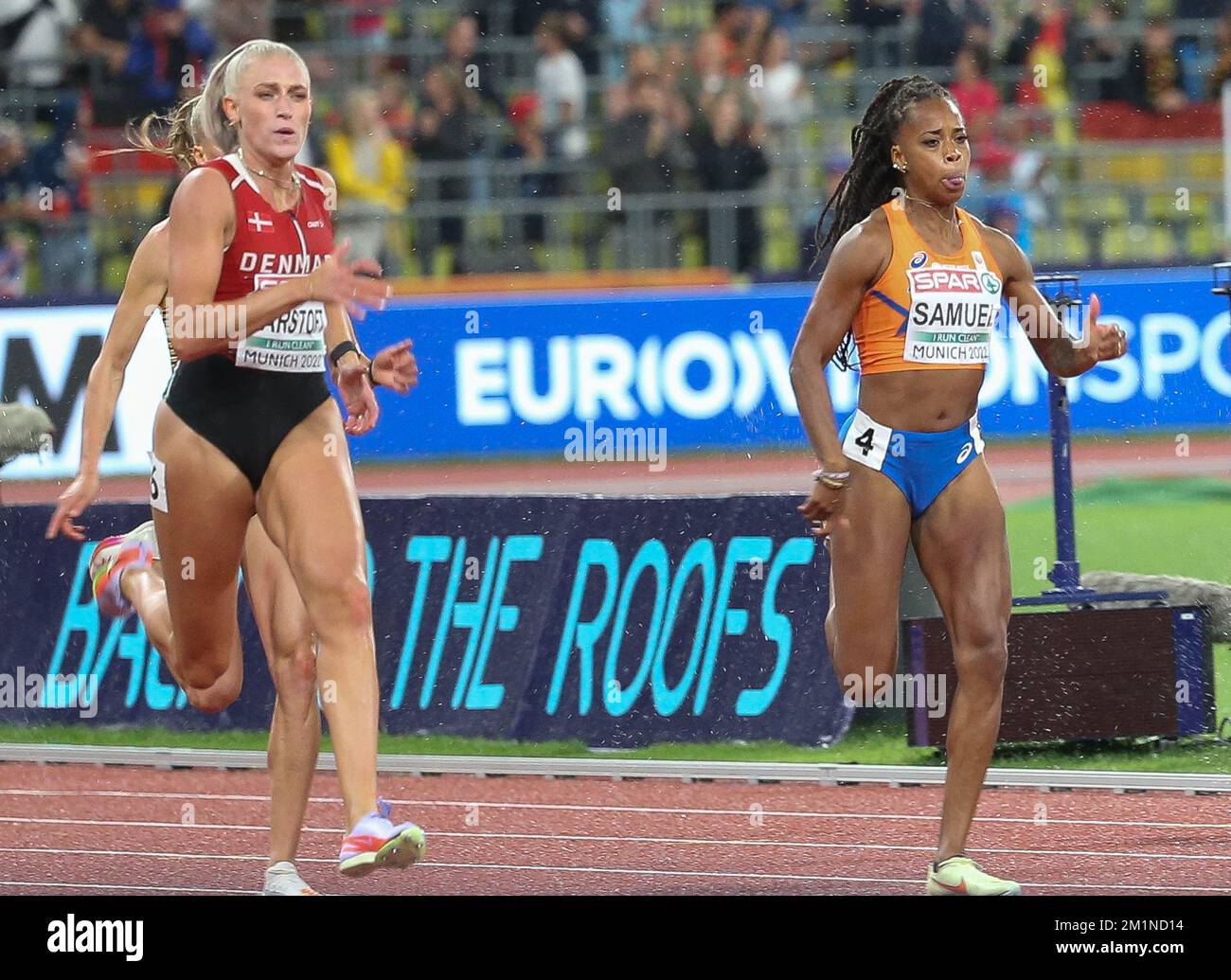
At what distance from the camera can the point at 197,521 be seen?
19.7 feet

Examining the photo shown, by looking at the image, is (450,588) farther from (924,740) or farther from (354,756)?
(354,756)

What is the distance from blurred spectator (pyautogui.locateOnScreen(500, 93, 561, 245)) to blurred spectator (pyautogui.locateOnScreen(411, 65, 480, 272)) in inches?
12.6

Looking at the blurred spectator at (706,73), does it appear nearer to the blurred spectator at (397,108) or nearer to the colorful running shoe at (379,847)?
the blurred spectator at (397,108)

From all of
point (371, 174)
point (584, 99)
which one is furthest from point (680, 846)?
point (584, 99)

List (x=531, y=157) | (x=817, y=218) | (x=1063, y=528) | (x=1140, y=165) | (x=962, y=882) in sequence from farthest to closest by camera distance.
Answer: (x=531, y=157) < (x=1140, y=165) < (x=817, y=218) < (x=1063, y=528) < (x=962, y=882)

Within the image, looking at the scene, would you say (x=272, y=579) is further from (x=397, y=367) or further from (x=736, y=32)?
(x=736, y=32)

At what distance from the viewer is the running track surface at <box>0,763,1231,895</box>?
6730mm

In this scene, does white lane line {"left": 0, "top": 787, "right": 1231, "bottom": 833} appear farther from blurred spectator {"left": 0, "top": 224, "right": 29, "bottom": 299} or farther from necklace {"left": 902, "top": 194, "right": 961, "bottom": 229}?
blurred spectator {"left": 0, "top": 224, "right": 29, "bottom": 299}

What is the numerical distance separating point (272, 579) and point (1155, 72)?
39.6 ft

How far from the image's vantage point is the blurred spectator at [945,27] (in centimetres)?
1602

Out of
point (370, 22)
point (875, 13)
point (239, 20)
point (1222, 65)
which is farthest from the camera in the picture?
point (370, 22)

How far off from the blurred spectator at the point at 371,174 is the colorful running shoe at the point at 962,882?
31.7 ft

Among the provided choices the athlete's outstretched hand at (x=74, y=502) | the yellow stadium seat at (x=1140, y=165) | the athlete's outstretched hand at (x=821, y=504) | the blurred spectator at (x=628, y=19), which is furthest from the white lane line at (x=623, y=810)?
the blurred spectator at (x=628, y=19)

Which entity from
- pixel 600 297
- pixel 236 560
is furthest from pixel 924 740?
pixel 600 297
